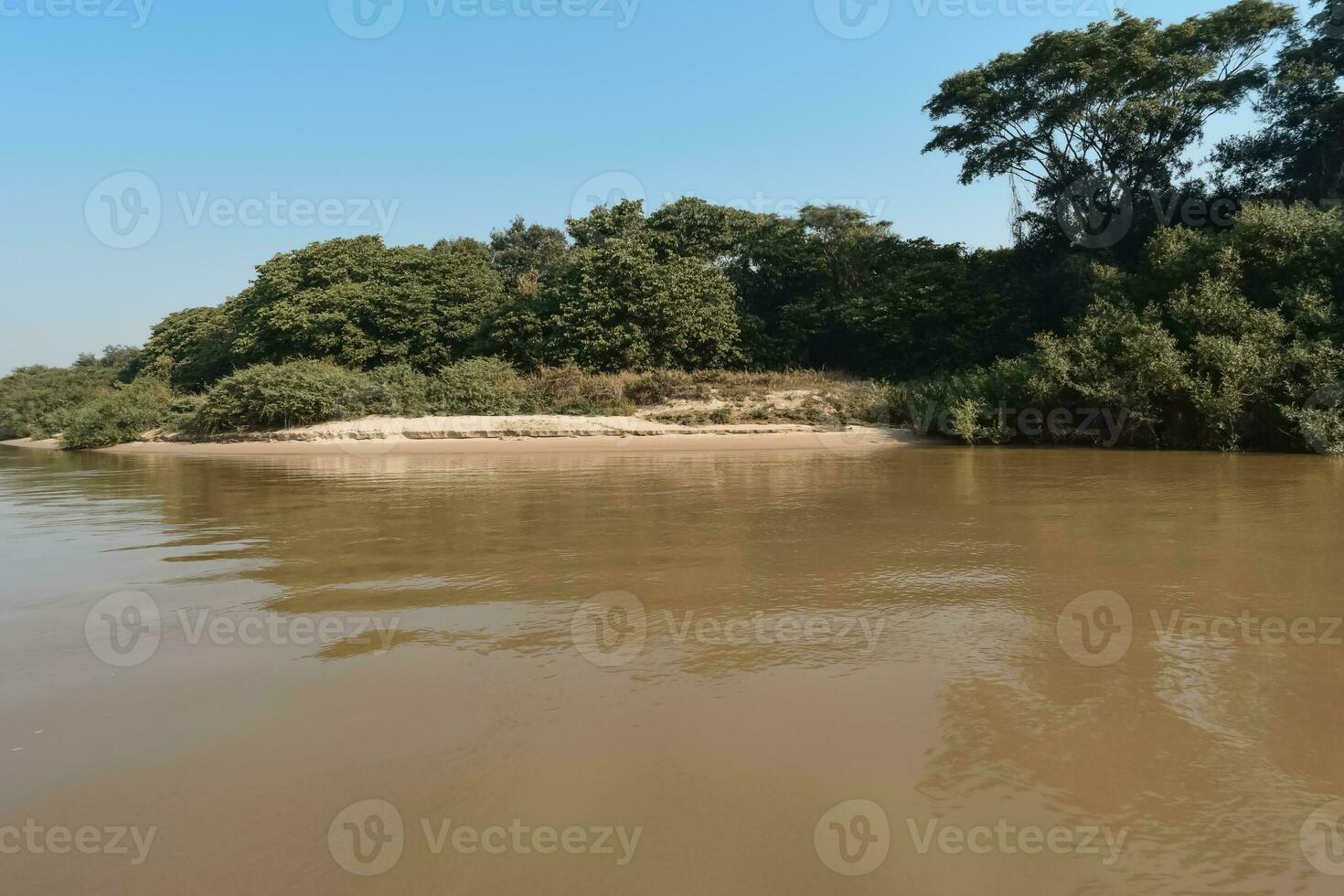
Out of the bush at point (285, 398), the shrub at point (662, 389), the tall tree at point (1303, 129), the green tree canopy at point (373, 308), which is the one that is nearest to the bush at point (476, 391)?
the bush at point (285, 398)

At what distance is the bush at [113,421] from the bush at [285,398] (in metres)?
4.37

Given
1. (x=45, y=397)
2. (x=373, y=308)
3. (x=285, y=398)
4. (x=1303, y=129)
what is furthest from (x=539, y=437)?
(x=45, y=397)

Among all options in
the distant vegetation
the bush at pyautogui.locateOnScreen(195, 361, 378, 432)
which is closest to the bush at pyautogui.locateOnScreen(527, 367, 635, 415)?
the distant vegetation

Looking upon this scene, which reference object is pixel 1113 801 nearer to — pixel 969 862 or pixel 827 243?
pixel 969 862

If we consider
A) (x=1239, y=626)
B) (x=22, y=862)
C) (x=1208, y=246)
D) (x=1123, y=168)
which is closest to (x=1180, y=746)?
(x=1239, y=626)

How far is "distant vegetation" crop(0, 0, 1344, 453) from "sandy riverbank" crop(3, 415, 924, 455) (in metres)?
1.35

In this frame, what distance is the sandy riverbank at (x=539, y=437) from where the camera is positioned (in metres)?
21.9

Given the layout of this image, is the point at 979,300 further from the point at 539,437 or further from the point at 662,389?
the point at 539,437

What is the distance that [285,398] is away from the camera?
1032 inches

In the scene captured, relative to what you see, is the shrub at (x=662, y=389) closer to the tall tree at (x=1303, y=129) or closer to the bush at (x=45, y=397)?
the tall tree at (x=1303, y=129)

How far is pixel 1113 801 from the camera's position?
2957 mm

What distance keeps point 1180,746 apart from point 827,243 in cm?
3312

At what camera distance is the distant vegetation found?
1858 centimetres

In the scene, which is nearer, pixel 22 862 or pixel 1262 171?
pixel 22 862
